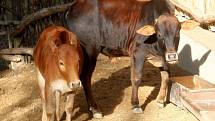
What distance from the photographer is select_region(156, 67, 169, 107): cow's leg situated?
292 inches

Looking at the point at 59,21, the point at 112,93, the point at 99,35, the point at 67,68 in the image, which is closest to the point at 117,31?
the point at 99,35

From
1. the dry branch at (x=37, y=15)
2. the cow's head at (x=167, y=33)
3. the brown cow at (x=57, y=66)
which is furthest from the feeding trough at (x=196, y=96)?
the dry branch at (x=37, y=15)

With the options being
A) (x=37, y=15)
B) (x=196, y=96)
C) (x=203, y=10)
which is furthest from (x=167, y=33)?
(x=37, y=15)

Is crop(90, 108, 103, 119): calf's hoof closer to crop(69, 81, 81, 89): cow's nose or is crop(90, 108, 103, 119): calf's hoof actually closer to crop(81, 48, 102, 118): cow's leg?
crop(81, 48, 102, 118): cow's leg

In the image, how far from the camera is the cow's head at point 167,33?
6594 mm

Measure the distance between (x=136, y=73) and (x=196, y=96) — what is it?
96cm

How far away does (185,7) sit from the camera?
1035 cm

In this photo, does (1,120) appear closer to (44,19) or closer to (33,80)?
(33,80)

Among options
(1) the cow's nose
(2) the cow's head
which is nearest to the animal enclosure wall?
(2) the cow's head

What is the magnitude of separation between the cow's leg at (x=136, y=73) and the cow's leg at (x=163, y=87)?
0.37 metres

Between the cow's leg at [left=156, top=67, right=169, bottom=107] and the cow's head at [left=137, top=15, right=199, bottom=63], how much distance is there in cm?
62

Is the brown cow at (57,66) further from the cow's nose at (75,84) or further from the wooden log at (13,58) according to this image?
the wooden log at (13,58)

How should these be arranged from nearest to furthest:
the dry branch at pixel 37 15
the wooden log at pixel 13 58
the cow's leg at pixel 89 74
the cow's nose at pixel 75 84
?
the cow's nose at pixel 75 84 < the cow's leg at pixel 89 74 < the dry branch at pixel 37 15 < the wooden log at pixel 13 58

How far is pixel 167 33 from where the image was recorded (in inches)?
263
